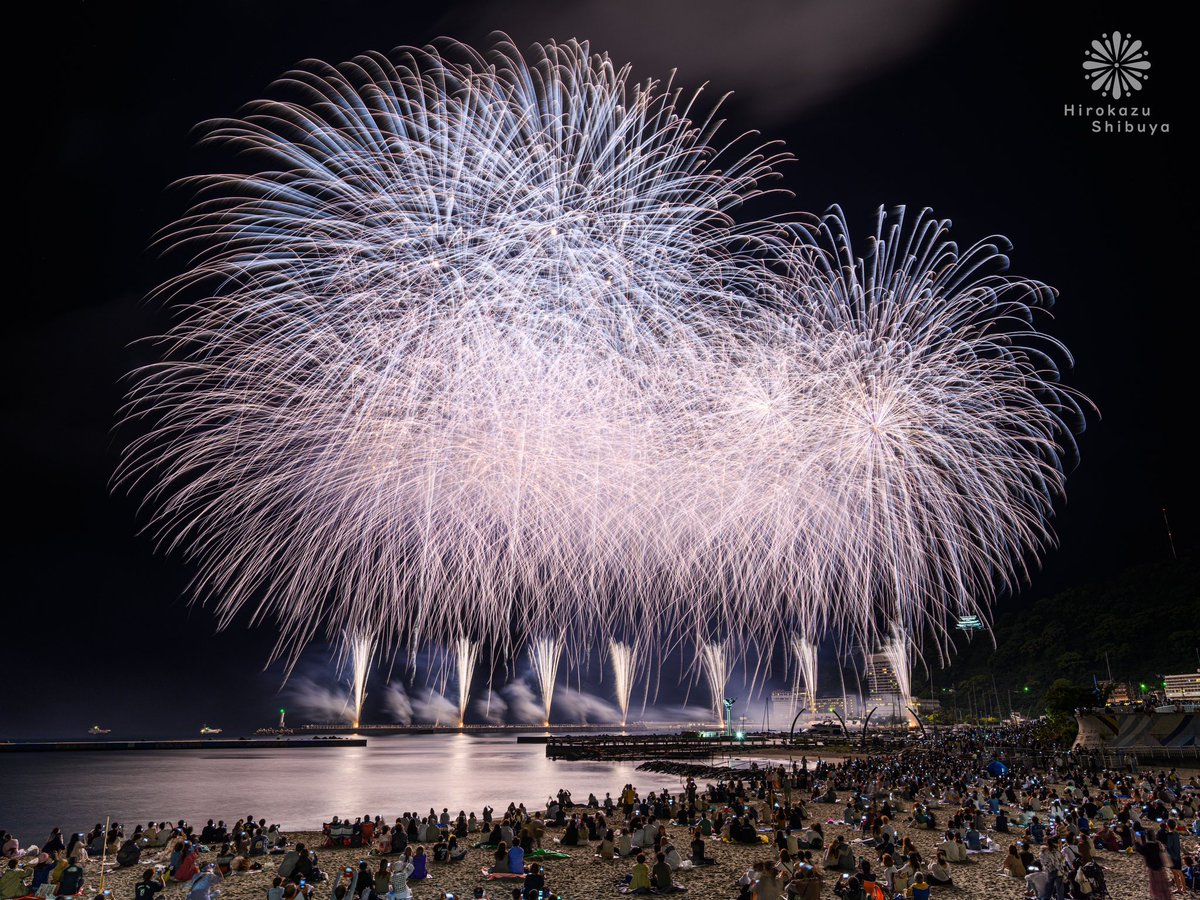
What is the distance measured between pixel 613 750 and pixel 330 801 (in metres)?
42.6

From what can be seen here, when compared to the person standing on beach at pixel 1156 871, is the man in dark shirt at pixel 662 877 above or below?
below

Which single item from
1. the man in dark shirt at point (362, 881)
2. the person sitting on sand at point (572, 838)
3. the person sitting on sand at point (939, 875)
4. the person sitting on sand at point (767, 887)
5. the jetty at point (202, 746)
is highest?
the person sitting on sand at point (767, 887)

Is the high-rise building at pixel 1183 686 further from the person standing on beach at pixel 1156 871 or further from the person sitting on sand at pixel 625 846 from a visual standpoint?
the person sitting on sand at pixel 625 846

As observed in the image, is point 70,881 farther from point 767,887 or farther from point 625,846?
point 767,887

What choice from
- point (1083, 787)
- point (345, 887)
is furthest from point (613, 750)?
point (345, 887)

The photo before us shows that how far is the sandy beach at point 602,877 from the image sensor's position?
18297mm

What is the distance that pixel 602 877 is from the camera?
20.3 metres

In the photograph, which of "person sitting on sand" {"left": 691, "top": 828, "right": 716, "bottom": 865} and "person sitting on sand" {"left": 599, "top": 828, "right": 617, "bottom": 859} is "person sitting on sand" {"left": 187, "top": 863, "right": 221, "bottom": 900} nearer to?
"person sitting on sand" {"left": 599, "top": 828, "right": 617, "bottom": 859}

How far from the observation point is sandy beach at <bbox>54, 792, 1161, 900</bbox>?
Answer: 720 inches

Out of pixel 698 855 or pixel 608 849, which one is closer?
pixel 698 855

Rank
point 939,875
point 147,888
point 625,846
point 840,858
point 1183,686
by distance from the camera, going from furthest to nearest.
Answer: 1. point 1183,686
2. point 625,846
3. point 840,858
4. point 939,875
5. point 147,888

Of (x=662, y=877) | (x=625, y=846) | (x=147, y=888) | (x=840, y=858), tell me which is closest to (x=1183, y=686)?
(x=840, y=858)

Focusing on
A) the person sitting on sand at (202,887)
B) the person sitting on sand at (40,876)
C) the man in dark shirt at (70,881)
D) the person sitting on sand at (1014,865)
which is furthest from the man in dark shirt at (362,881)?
the person sitting on sand at (1014,865)

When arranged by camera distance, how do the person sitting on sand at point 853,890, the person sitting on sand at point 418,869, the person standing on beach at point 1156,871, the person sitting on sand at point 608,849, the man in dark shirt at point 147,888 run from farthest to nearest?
the person sitting on sand at point 608,849
the person sitting on sand at point 418,869
the man in dark shirt at point 147,888
the person sitting on sand at point 853,890
the person standing on beach at point 1156,871
